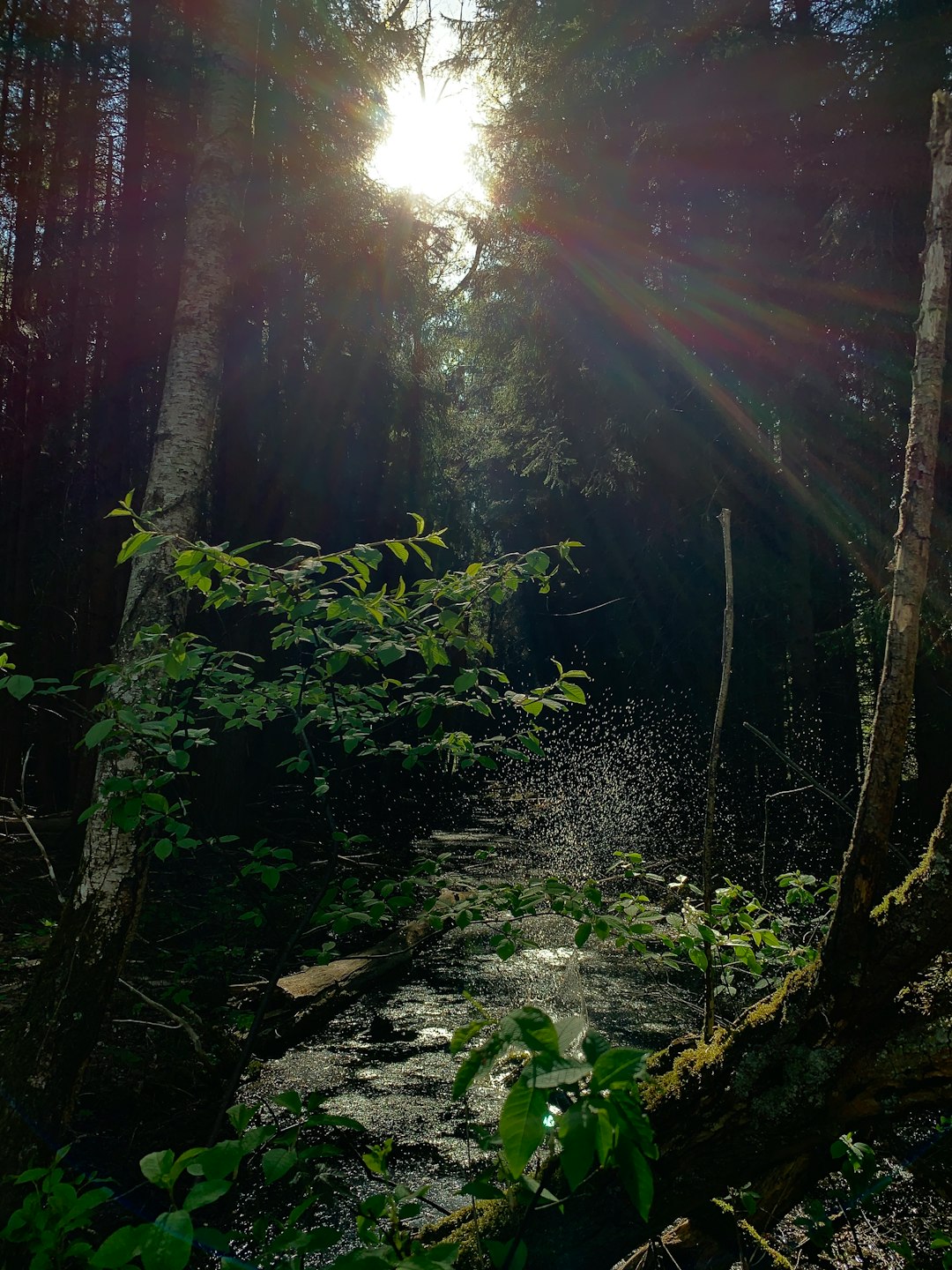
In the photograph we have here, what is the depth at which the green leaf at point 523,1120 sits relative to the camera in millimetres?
994

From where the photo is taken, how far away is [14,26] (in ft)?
24.7

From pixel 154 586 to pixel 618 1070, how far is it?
8.17 feet

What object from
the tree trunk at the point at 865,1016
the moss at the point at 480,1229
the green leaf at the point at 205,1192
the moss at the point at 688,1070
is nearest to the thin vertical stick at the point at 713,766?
the moss at the point at 688,1070

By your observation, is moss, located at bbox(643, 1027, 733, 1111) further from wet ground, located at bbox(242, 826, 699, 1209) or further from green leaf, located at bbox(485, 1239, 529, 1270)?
wet ground, located at bbox(242, 826, 699, 1209)

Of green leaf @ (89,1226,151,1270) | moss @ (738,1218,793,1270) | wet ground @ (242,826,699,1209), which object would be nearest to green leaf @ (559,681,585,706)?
wet ground @ (242,826,699,1209)

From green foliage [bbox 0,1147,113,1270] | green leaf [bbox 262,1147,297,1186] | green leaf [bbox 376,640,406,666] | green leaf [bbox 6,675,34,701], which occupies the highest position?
green leaf [bbox 376,640,406,666]

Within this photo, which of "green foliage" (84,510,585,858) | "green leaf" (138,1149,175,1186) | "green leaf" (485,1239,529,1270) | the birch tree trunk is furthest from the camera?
the birch tree trunk

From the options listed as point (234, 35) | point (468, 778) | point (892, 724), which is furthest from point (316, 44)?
point (468, 778)

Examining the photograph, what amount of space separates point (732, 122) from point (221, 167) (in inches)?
418

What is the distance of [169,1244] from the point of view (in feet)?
3.89

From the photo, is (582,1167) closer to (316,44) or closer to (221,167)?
(221,167)

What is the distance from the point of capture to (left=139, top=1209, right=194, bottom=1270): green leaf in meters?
1.16

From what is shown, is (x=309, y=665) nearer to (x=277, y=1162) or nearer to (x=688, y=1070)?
(x=277, y=1162)

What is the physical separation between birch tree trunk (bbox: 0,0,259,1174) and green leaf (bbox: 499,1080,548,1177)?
1956mm
